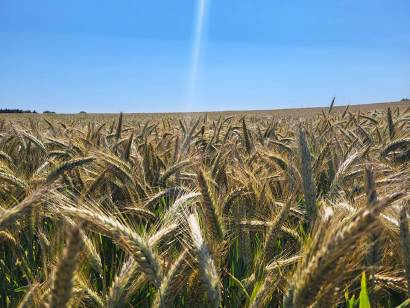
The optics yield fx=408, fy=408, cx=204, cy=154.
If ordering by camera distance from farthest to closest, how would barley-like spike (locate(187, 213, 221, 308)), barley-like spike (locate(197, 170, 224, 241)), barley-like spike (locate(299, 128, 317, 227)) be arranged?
1. barley-like spike (locate(299, 128, 317, 227))
2. barley-like spike (locate(197, 170, 224, 241))
3. barley-like spike (locate(187, 213, 221, 308))

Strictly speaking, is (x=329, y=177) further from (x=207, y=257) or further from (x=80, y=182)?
(x=207, y=257)

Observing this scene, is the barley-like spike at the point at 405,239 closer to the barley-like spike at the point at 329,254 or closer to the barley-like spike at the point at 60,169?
the barley-like spike at the point at 329,254

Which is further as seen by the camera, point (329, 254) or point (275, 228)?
point (275, 228)

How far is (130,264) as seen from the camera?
1.44 metres

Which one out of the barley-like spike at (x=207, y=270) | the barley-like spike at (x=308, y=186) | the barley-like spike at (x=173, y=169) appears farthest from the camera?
the barley-like spike at (x=173, y=169)

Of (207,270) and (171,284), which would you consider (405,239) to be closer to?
(207,270)

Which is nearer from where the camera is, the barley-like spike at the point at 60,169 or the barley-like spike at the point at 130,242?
the barley-like spike at the point at 130,242

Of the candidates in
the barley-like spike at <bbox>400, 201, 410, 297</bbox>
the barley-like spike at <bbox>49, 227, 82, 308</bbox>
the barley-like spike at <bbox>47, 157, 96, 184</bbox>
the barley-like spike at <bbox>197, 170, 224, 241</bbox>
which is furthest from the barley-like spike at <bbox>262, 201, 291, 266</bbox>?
the barley-like spike at <bbox>47, 157, 96, 184</bbox>

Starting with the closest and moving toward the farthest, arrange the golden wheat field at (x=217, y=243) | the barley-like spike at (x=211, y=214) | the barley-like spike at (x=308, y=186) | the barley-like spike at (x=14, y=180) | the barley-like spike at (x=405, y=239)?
the golden wheat field at (x=217, y=243)
the barley-like spike at (x=405, y=239)
the barley-like spike at (x=211, y=214)
the barley-like spike at (x=308, y=186)
the barley-like spike at (x=14, y=180)

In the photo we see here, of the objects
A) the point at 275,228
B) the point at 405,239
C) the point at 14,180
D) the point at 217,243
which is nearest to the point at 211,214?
the point at 217,243

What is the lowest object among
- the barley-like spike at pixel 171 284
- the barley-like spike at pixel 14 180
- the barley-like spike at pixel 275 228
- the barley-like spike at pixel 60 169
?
the barley-like spike at pixel 171 284

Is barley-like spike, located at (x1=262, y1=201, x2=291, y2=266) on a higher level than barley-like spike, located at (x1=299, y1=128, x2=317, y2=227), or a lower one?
lower

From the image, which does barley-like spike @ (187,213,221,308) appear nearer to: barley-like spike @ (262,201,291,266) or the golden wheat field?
the golden wheat field

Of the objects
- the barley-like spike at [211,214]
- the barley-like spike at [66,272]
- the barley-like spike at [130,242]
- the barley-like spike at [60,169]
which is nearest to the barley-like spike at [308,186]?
the barley-like spike at [211,214]
